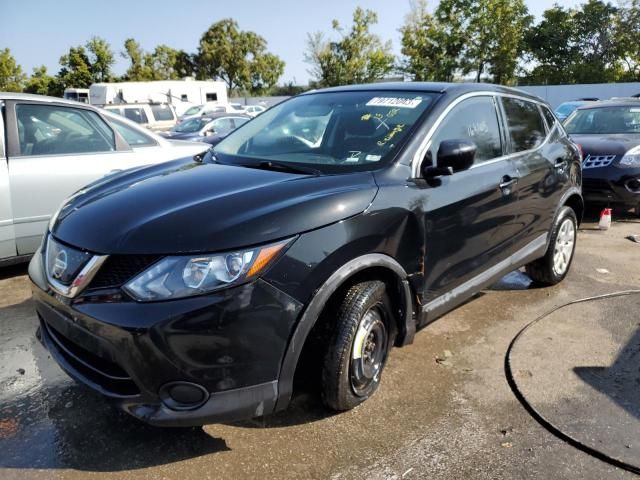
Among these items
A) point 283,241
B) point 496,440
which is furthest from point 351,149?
point 496,440

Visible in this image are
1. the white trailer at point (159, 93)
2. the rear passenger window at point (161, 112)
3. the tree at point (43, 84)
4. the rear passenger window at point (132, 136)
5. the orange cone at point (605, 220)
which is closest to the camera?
the rear passenger window at point (132, 136)

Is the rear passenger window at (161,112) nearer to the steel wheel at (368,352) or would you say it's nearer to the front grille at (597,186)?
the front grille at (597,186)

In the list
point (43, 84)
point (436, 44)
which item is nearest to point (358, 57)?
point (436, 44)

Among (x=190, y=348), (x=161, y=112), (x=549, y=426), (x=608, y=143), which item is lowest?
(x=549, y=426)

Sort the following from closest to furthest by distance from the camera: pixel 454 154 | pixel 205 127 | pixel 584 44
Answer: pixel 454 154 < pixel 205 127 < pixel 584 44

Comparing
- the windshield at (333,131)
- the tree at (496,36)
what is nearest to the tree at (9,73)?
the tree at (496,36)

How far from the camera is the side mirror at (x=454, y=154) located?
2.85 metres

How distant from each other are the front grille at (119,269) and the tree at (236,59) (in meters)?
57.6

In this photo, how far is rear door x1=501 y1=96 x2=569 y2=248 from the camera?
12.6 feet

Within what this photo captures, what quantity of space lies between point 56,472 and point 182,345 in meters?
0.92

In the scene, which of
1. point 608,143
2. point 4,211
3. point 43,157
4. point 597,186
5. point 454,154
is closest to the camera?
point 454,154

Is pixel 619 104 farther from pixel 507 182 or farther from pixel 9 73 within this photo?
pixel 9 73

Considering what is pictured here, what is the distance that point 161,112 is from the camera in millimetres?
19547

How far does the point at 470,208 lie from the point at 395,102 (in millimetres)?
811
